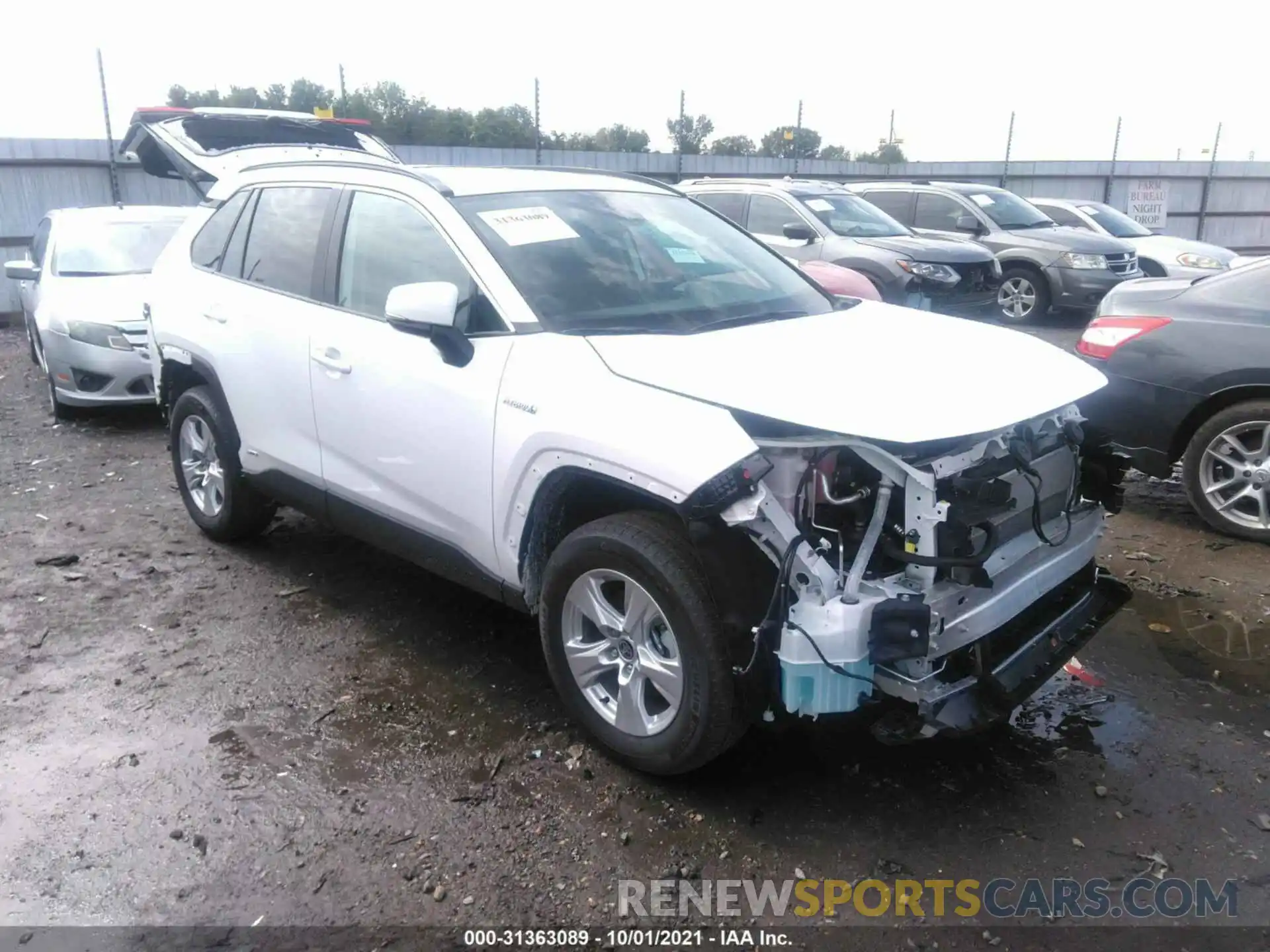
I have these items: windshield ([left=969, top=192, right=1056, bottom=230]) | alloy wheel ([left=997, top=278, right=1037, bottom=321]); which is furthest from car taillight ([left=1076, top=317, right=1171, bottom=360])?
windshield ([left=969, top=192, right=1056, bottom=230])

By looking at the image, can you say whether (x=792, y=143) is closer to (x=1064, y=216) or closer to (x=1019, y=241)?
(x=1064, y=216)

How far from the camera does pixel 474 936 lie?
8.60 feet

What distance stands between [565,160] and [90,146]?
7.11 meters

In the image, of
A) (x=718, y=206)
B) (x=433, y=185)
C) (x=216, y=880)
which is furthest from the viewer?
(x=718, y=206)

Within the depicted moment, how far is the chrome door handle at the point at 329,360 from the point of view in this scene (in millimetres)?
3910

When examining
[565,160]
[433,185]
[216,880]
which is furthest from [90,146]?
[216,880]

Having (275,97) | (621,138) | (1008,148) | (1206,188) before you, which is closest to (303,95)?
(275,97)

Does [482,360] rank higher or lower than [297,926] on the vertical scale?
higher

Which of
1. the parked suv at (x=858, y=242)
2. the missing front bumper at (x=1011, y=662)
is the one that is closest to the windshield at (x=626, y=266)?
the missing front bumper at (x=1011, y=662)

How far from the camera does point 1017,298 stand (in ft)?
41.7

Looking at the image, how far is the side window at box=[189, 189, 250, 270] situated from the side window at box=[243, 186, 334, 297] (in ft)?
0.71

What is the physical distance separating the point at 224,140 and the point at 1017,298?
954cm

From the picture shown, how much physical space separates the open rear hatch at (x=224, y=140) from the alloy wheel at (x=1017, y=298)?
8119 mm

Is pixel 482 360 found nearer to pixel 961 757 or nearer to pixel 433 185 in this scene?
pixel 433 185
